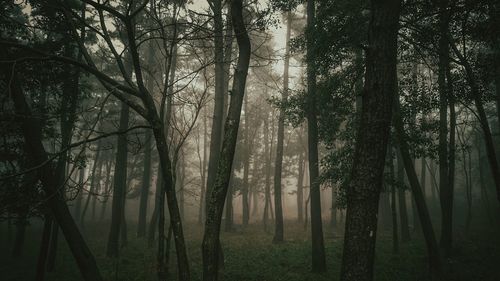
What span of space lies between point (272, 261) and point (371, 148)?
9528 mm

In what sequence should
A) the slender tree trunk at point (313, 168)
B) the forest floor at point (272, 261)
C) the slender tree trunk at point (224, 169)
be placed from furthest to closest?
the slender tree trunk at point (313, 168), the forest floor at point (272, 261), the slender tree trunk at point (224, 169)

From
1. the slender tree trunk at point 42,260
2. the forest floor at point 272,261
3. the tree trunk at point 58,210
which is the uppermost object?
the tree trunk at point 58,210

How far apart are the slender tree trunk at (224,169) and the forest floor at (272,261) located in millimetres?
4909

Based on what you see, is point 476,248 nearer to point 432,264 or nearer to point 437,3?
point 432,264

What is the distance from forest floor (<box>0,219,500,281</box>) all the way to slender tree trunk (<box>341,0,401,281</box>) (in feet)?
21.6

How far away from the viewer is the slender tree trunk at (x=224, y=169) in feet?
15.7

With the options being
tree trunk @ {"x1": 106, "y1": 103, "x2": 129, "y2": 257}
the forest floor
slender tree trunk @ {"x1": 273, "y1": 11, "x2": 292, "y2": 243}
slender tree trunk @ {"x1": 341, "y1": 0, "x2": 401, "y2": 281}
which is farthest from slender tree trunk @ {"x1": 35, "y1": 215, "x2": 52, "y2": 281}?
slender tree trunk @ {"x1": 273, "y1": 11, "x2": 292, "y2": 243}

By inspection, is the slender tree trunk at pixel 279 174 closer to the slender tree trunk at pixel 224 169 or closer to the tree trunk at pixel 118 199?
the tree trunk at pixel 118 199

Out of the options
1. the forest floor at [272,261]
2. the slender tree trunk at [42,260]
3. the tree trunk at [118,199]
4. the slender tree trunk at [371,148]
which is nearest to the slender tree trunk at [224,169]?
the slender tree trunk at [371,148]

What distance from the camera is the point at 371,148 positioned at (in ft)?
13.9

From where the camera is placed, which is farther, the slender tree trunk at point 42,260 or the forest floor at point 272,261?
the forest floor at point 272,261

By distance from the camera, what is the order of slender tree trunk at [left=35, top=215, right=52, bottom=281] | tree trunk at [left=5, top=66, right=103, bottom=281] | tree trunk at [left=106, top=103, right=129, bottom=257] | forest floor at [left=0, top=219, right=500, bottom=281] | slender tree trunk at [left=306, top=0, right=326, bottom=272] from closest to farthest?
1. tree trunk at [left=5, top=66, right=103, bottom=281]
2. slender tree trunk at [left=35, top=215, right=52, bottom=281]
3. forest floor at [left=0, top=219, right=500, bottom=281]
4. slender tree trunk at [left=306, top=0, right=326, bottom=272]
5. tree trunk at [left=106, top=103, right=129, bottom=257]

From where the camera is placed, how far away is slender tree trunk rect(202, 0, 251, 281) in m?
4.79

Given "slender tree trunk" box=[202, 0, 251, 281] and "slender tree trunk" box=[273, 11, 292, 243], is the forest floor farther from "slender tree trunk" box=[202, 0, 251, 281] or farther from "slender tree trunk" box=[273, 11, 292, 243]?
"slender tree trunk" box=[202, 0, 251, 281]
